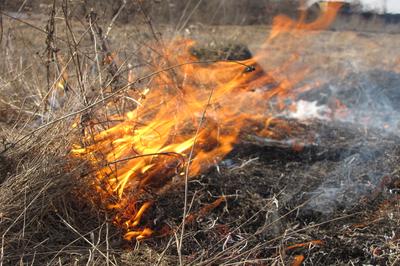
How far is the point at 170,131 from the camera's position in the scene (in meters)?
3.96

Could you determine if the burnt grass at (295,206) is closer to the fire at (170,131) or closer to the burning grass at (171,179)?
the burning grass at (171,179)

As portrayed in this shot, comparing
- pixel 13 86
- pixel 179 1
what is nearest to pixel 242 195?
pixel 13 86

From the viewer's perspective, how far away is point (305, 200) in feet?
10.9

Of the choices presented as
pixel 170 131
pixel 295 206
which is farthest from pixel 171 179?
pixel 295 206

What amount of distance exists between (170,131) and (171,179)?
0.51 m

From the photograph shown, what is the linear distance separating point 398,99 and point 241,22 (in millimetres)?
5897

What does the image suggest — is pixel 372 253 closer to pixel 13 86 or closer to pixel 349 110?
pixel 349 110

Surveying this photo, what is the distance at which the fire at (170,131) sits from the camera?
121 inches

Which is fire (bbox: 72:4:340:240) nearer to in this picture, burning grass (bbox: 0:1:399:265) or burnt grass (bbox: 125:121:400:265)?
burning grass (bbox: 0:1:399:265)

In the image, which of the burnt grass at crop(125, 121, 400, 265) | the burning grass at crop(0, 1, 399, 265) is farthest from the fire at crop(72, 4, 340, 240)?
the burnt grass at crop(125, 121, 400, 265)

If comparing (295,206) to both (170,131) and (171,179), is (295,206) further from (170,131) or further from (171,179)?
(170,131)

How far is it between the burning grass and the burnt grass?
11 millimetres

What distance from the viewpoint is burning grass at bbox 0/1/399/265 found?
273cm

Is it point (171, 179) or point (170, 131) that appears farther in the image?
point (170, 131)
